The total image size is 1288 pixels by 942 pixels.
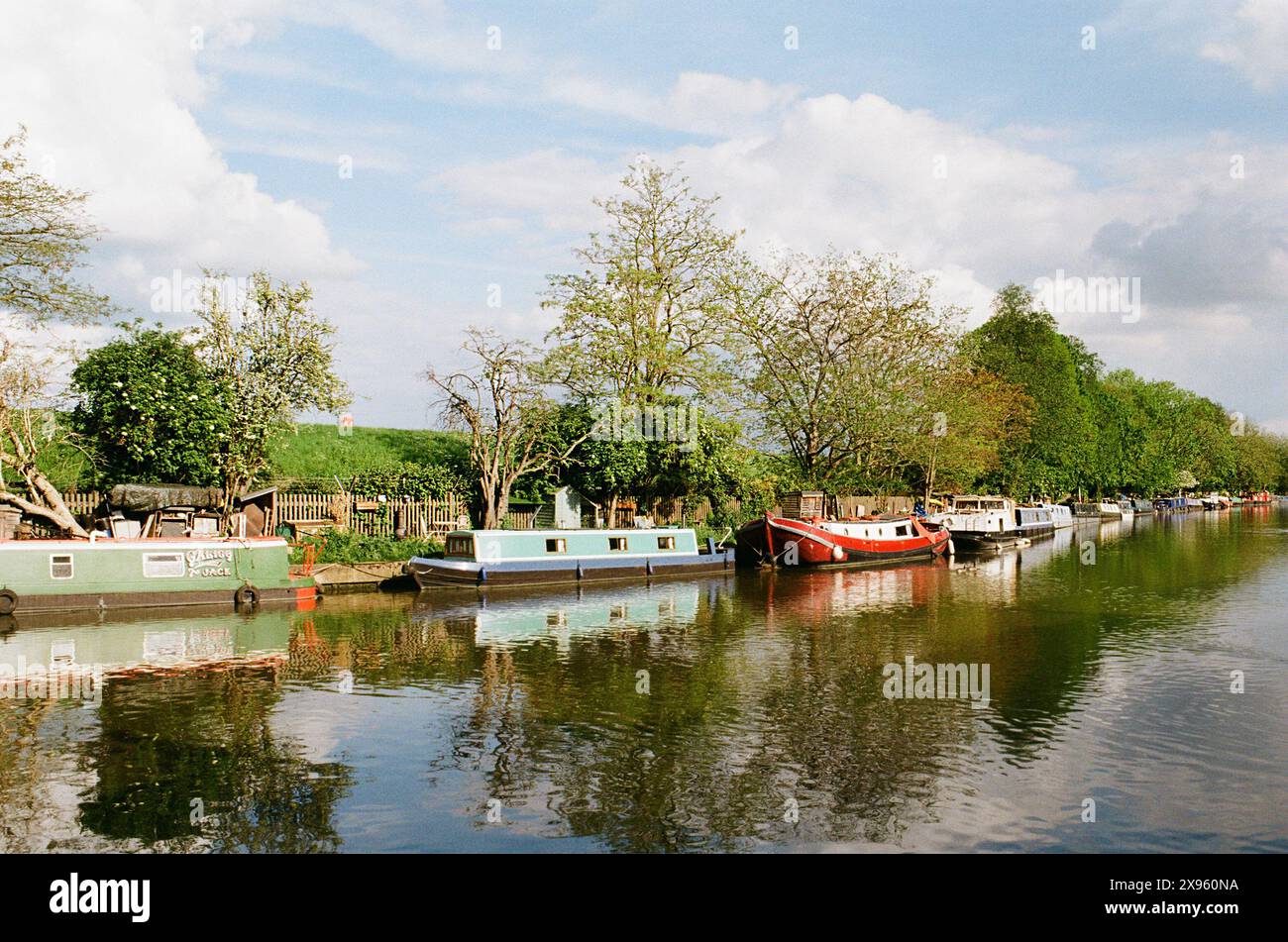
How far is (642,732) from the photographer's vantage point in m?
14.2

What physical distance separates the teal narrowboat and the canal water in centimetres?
483

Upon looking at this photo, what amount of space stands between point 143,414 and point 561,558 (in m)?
15.0

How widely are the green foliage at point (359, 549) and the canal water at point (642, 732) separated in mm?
6072

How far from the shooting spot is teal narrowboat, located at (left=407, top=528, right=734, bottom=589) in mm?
31938

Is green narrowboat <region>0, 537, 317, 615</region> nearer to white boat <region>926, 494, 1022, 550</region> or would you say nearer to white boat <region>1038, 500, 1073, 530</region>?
white boat <region>926, 494, 1022, 550</region>

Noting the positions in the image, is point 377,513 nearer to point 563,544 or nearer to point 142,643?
point 563,544

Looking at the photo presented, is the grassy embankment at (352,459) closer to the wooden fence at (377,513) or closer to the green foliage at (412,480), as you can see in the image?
the green foliage at (412,480)

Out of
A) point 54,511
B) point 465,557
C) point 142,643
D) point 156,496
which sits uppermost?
point 156,496

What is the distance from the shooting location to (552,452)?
138ft

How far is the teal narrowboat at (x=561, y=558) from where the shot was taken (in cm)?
3194

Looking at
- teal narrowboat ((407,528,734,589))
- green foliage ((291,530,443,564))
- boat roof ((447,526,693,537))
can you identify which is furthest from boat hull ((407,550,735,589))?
green foliage ((291,530,443,564))

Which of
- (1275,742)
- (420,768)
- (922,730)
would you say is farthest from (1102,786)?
(420,768)

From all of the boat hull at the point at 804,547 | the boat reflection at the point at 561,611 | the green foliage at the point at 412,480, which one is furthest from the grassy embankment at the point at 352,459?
the boat hull at the point at 804,547

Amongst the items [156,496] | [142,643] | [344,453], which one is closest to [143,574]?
[142,643]
